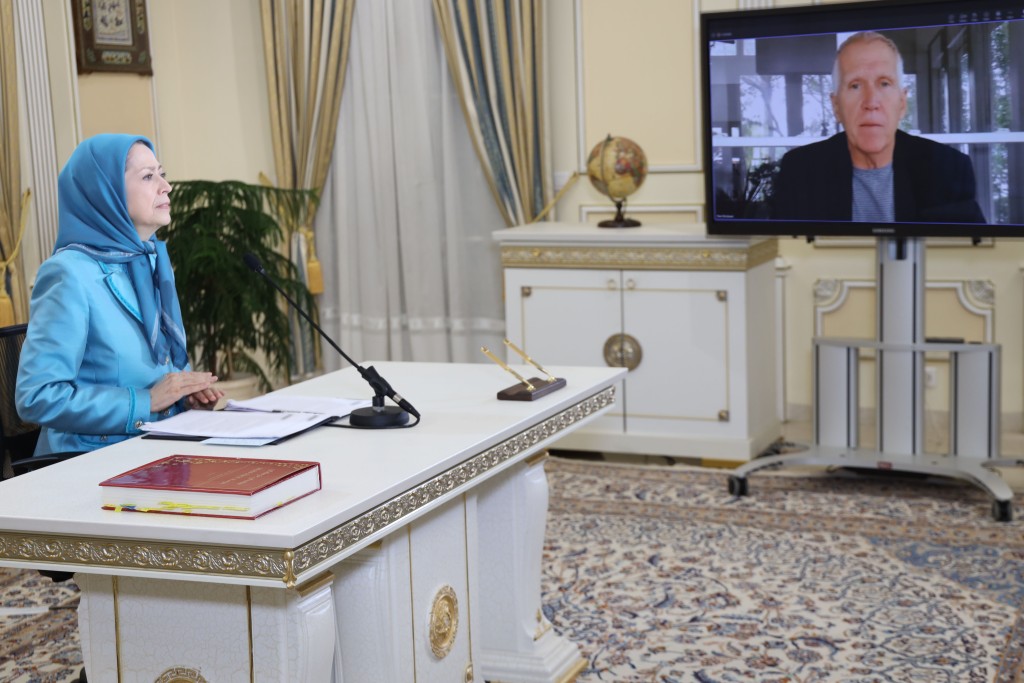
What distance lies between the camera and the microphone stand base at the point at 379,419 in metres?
2.70

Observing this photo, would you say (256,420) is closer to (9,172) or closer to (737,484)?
(737,484)

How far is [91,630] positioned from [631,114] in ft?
13.5

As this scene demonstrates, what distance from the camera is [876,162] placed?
4578 mm

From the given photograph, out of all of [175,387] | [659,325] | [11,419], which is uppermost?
[175,387]

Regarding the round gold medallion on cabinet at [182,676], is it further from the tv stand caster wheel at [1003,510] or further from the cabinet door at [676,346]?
→ the cabinet door at [676,346]

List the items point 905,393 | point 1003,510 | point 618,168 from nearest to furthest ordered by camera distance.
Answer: point 1003,510 < point 905,393 < point 618,168

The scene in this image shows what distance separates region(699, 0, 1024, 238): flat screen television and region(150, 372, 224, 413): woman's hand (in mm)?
2600

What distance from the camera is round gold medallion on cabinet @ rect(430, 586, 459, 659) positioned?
270cm

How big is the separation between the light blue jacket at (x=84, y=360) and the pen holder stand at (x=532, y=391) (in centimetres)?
81

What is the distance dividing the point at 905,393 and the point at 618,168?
1531 mm

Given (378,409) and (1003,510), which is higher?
(378,409)

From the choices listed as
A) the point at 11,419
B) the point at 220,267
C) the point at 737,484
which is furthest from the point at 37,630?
the point at 737,484

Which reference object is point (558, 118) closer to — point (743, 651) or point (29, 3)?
point (29, 3)

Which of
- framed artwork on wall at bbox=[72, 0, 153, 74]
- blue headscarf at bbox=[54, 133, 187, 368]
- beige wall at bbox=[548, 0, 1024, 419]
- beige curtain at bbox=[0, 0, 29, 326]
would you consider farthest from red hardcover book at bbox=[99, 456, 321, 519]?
framed artwork on wall at bbox=[72, 0, 153, 74]
